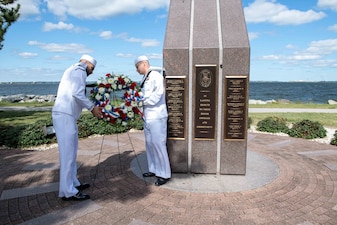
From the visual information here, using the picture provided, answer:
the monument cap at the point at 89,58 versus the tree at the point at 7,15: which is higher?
the tree at the point at 7,15

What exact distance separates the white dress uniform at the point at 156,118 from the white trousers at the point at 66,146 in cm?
132

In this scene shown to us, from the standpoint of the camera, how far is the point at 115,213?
3.87 meters

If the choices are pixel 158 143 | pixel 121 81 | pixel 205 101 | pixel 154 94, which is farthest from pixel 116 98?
pixel 205 101

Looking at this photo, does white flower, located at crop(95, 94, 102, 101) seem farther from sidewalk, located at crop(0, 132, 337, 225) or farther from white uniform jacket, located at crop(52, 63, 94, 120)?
sidewalk, located at crop(0, 132, 337, 225)

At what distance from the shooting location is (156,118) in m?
4.71

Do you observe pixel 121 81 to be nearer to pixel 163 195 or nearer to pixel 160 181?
pixel 160 181

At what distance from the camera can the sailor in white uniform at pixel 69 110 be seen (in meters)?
3.98

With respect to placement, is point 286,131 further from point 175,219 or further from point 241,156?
point 175,219

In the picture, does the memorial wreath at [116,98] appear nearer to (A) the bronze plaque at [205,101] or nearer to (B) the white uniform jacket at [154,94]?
(B) the white uniform jacket at [154,94]

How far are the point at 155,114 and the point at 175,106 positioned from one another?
690 mm

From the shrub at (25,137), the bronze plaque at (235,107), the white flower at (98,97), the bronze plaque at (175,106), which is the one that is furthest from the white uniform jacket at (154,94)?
the shrub at (25,137)

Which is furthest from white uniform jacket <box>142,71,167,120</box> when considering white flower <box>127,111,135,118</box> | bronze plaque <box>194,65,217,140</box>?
bronze plaque <box>194,65,217,140</box>

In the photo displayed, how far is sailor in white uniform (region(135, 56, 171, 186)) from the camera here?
14.9ft

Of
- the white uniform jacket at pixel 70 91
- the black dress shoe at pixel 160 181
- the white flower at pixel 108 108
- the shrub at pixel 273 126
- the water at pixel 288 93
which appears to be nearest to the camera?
the white uniform jacket at pixel 70 91
